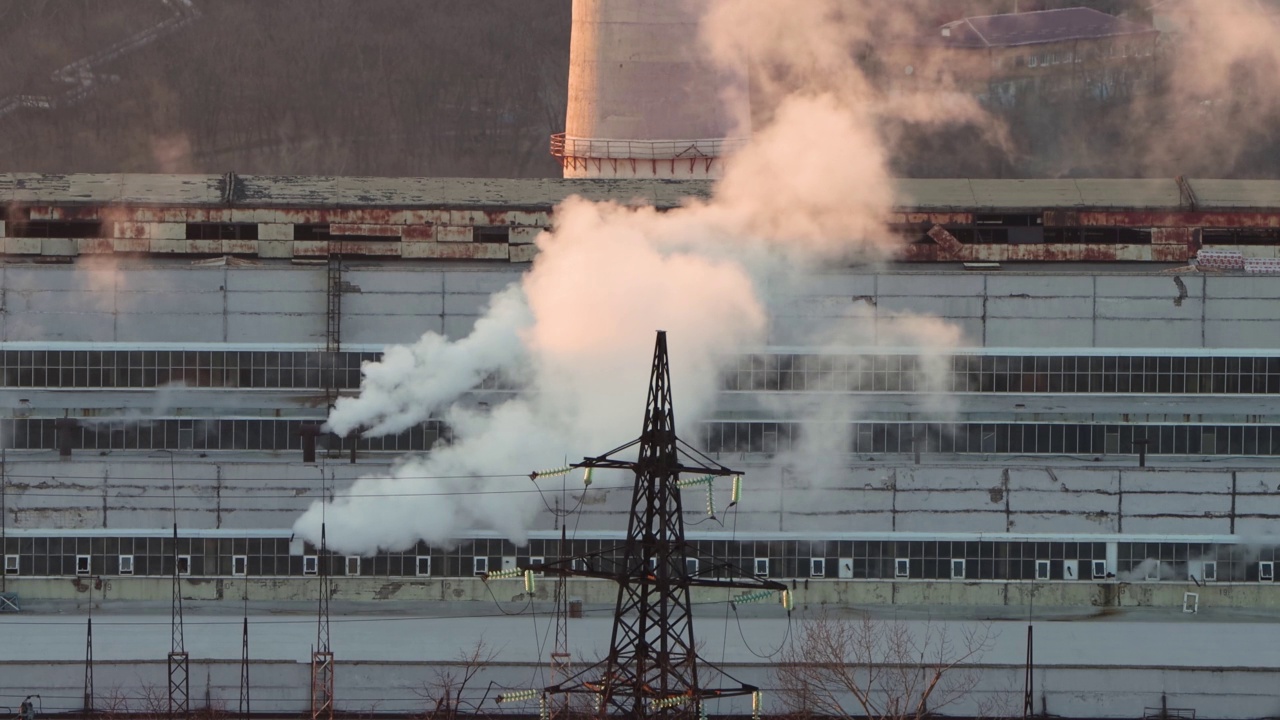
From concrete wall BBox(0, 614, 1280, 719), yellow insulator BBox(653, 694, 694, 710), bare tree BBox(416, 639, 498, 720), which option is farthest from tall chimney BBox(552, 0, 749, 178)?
yellow insulator BBox(653, 694, 694, 710)

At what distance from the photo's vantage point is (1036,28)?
101m

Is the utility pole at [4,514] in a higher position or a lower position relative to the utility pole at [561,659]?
higher

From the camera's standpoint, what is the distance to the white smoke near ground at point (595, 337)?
2192 inches

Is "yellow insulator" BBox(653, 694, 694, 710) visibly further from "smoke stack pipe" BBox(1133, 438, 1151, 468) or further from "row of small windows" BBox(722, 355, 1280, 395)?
"smoke stack pipe" BBox(1133, 438, 1151, 468)

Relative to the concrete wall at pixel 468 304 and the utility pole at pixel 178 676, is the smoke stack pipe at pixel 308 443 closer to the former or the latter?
the concrete wall at pixel 468 304

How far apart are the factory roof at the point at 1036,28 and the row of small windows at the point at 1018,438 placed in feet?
140

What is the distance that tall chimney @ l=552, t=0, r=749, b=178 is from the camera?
64.6 metres

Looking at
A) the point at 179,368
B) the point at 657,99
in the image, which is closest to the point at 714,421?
the point at 657,99

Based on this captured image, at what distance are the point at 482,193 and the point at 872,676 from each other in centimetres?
1817

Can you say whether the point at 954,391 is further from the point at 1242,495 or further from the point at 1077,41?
the point at 1077,41

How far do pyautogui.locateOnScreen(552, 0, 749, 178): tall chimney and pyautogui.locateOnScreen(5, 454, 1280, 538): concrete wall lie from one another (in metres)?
10.6

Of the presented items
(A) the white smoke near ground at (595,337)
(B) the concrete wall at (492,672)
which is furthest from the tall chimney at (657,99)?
(B) the concrete wall at (492,672)

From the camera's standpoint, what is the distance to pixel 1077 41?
101 metres

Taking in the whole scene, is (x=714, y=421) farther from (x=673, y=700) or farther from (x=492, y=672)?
(x=673, y=700)
